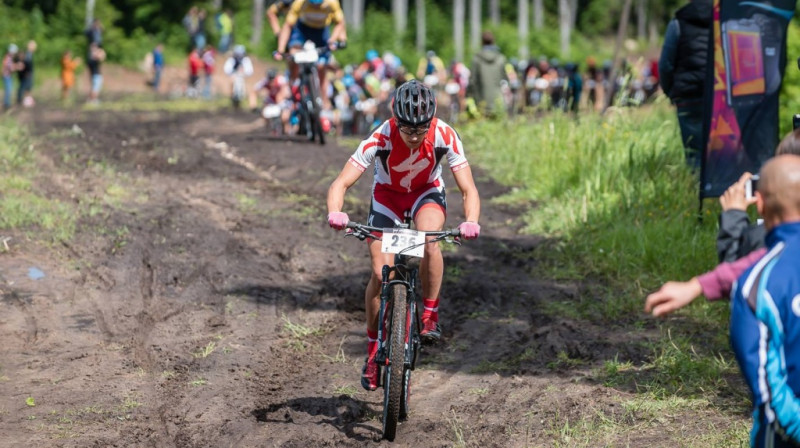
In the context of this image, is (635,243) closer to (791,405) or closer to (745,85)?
(745,85)

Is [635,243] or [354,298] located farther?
[635,243]

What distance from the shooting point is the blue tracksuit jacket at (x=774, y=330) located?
3695 millimetres

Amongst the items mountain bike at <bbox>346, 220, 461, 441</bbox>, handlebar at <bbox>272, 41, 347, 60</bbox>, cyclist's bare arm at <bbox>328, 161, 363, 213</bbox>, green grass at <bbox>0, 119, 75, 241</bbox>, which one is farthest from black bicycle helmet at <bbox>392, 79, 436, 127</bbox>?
handlebar at <bbox>272, 41, 347, 60</bbox>

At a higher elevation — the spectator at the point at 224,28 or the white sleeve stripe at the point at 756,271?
the white sleeve stripe at the point at 756,271

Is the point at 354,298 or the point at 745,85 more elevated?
the point at 745,85

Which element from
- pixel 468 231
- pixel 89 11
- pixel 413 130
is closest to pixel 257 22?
pixel 89 11

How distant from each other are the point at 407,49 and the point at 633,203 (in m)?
45.2

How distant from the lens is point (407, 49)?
55719mm

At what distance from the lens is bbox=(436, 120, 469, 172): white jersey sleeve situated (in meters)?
6.81

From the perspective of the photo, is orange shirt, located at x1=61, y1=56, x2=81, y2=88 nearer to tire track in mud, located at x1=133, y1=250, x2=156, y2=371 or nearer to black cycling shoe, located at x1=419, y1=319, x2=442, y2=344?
tire track in mud, located at x1=133, y1=250, x2=156, y2=371

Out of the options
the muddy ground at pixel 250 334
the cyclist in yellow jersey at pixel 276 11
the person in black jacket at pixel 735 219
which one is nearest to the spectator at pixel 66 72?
Answer: the cyclist in yellow jersey at pixel 276 11

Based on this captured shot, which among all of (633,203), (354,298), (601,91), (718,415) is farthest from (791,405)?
(601,91)

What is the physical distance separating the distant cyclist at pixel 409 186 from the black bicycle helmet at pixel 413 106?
3 centimetres

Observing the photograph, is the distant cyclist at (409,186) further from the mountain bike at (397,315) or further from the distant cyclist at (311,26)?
the distant cyclist at (311,26)
